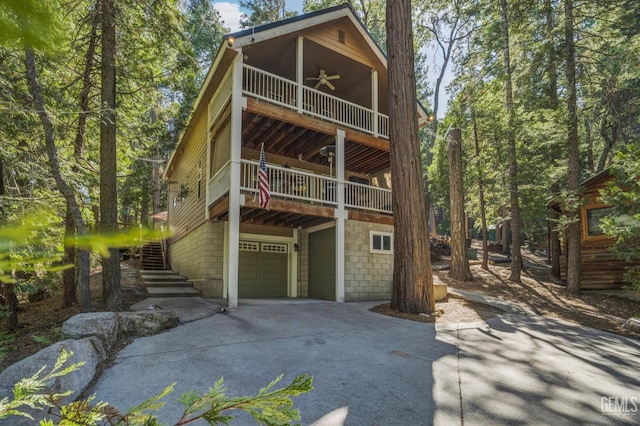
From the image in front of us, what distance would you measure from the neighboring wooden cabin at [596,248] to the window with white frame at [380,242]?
274 inches

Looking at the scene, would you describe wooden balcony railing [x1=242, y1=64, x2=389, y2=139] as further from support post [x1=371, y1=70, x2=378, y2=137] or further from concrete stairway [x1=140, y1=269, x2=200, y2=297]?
concrete stairway [x1=140, y1=269, x2=200, y2=297]

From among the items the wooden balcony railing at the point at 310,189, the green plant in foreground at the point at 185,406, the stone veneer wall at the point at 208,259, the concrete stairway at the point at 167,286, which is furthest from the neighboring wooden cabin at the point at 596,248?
the green plant in foreground at the point at 185,406

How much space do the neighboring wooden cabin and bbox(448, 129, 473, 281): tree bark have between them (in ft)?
13.2

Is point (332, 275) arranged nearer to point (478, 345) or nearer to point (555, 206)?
point (478, 345)

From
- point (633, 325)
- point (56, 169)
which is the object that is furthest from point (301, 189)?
point (633, 325)

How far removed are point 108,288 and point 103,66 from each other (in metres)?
4.45

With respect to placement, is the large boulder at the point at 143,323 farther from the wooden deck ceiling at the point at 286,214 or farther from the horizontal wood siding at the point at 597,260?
the horizontal wood siding at the point at 597,260

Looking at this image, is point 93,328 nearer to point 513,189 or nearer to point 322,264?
point 322,264

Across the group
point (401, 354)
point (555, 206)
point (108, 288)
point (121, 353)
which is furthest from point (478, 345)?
point (555, 206)

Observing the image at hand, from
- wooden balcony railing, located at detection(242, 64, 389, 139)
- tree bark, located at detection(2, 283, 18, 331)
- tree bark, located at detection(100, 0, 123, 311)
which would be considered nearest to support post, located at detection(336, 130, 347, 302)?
wooden balcony railing, located at detection(242, 64, 389, 139)

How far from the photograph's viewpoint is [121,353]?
4.64 metres

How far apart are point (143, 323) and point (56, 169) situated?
276cm

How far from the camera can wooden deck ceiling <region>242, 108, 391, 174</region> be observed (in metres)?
10.1

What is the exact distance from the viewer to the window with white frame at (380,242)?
11242 millimetres
